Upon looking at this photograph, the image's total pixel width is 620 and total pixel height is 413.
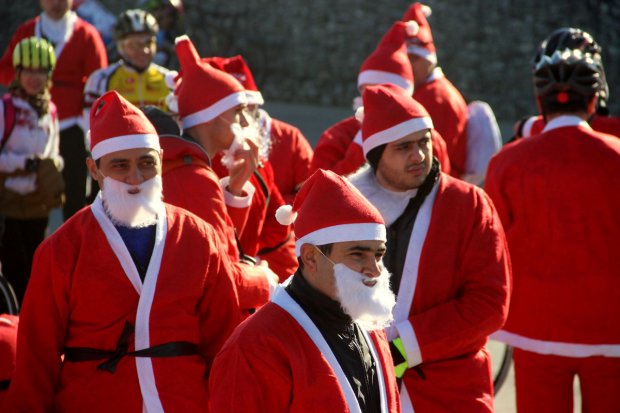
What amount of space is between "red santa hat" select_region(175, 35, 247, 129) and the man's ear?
1.95 meters

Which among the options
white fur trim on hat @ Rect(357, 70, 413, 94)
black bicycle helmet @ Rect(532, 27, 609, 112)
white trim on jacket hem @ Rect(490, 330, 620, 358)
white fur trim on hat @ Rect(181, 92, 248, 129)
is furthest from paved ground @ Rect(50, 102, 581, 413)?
white trim on jacket hem @ Rect(490, 330, 620, 358)

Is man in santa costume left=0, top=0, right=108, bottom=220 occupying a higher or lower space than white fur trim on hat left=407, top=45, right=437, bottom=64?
lower

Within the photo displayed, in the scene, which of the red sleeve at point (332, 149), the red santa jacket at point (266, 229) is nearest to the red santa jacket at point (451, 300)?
the red santa jacket at point (266, 229)

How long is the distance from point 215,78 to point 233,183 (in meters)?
0.58

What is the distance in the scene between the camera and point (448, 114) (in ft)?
25.4

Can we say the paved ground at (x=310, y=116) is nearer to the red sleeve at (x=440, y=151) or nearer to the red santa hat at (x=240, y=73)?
the red santa hat at (x=240, y=73)

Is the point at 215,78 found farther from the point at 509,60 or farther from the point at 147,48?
the point at 509,60

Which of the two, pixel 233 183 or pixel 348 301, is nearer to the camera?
pixel 348 301

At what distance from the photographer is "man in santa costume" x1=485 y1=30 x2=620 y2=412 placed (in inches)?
216

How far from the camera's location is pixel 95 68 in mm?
10312

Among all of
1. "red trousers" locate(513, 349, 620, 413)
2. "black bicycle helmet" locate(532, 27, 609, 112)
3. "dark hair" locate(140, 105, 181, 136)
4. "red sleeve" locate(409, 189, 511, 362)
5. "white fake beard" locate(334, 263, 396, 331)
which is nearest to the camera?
"white fake beard" locate(334, 263, 396, 331)

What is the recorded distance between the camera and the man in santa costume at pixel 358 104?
673 centimetres

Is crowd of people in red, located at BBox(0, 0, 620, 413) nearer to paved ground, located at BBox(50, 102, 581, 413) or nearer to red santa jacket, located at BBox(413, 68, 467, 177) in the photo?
red santa jacket, located at BBox(413, 68, 467, 177)

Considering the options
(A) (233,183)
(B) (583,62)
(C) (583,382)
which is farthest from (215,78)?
(C) (583,382)
